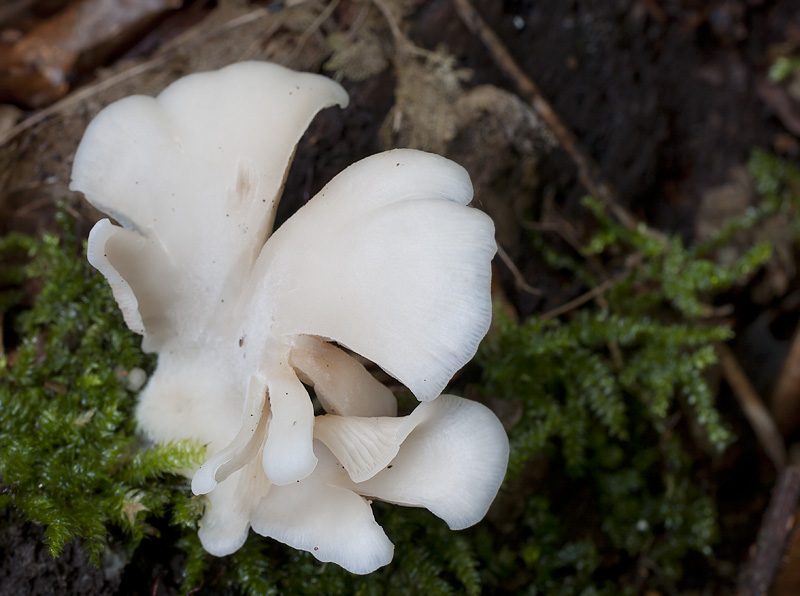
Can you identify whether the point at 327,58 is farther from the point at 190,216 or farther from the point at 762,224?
the point at 762,224

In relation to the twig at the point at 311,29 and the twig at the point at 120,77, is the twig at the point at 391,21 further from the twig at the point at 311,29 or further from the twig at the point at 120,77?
the twig at the point at 120,77

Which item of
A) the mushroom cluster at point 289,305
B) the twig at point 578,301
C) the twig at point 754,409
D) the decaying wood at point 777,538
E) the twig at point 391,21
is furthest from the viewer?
the twig at point 754,409

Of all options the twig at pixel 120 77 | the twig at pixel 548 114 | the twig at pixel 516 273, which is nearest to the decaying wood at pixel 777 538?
the twig at pixel 516 273

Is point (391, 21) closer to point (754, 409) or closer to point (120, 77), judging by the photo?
point (120, 77)

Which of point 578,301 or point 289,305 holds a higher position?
point 289,305

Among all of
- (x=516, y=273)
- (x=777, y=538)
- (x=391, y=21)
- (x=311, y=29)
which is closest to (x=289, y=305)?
(x=516, y=273)

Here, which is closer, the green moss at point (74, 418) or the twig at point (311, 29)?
the green moss at point (74, 418)
